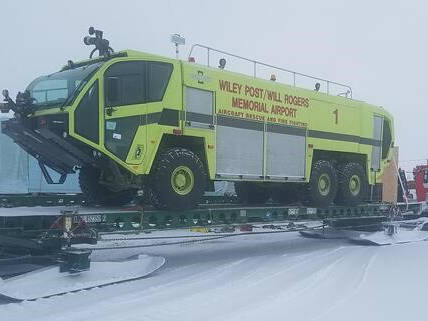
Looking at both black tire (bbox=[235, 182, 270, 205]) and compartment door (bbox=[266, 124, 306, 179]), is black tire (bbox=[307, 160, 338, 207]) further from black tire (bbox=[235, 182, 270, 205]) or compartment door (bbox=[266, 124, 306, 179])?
black tire (bbox=[235, 182, 270, 205])

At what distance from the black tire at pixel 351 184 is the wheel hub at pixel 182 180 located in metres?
4.60

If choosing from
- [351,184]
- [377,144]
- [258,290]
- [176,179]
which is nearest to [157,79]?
[176,179]

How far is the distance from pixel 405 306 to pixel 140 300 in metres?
3.10

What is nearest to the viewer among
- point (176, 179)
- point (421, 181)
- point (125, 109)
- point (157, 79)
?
point (125, 109)

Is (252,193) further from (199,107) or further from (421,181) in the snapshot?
(421,181)

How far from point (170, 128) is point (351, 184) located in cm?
546

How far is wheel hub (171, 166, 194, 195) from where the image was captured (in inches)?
320

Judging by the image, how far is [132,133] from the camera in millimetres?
7738

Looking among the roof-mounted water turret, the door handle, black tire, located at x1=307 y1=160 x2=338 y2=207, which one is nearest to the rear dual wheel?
black tire, located at x1=307 y1=160 x2=338 y2=207

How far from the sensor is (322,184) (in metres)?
11.2

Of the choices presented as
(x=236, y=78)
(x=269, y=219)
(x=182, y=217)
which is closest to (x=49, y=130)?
(x=182, y=217)

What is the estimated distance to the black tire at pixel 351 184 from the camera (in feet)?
38.2

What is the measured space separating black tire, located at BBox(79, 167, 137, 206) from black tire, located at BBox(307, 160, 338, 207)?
12.2 ft

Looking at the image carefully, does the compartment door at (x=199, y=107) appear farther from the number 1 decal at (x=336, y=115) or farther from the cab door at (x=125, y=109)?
the number 1 decal at (x=336, y=115)
